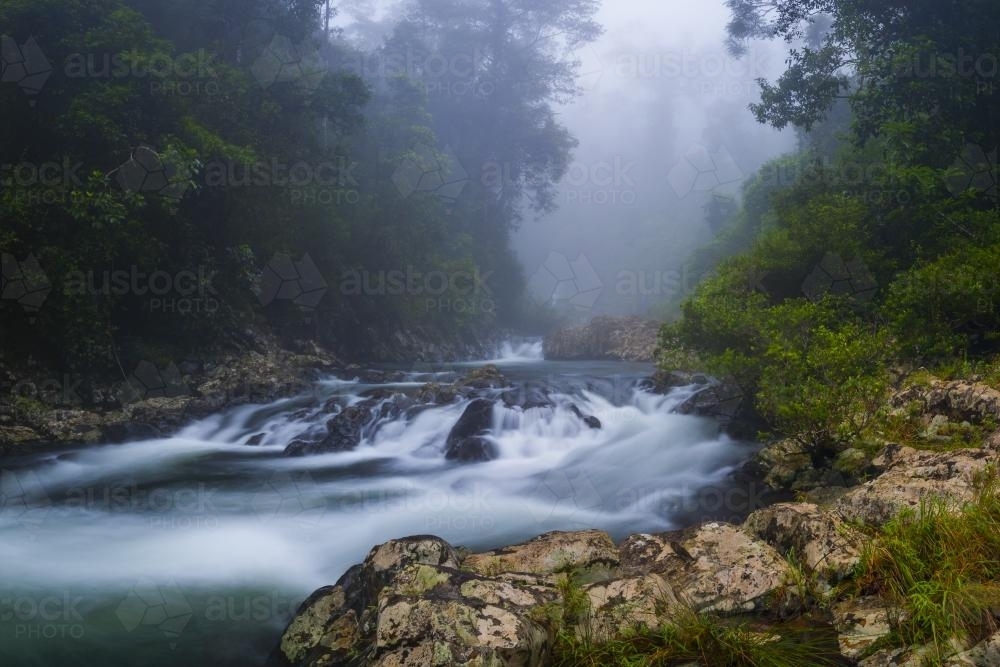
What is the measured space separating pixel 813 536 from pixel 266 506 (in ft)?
21.8

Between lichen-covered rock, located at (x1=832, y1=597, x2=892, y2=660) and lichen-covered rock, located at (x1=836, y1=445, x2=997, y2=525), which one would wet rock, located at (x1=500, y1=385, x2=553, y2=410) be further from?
lichen-covered rock, located at (x1=832, y1=597, x2=892, y2=660)

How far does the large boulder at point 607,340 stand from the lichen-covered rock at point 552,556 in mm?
19713

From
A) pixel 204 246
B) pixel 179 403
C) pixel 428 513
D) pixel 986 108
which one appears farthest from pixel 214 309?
pixel 986 108

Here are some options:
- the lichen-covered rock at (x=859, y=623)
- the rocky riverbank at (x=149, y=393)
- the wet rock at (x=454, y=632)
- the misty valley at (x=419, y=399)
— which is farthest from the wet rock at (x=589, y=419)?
the wet rock at (x=454, y=632)

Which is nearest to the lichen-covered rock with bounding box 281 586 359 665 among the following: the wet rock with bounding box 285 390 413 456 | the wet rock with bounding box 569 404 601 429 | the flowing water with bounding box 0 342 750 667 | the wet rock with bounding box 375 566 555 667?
the flowing water with bounding box 0 342 750 667

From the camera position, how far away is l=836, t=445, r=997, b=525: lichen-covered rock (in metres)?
4.86

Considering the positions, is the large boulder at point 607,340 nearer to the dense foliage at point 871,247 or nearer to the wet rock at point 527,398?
the dense foliage at point 871,247

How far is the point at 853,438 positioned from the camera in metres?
7.80

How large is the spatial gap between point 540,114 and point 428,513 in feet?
109

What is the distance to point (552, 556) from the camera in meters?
4.95

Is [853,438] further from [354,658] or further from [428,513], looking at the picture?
[354,658]

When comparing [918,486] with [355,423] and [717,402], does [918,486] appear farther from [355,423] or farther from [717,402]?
[355,423]

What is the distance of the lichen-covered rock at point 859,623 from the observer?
3.70 m

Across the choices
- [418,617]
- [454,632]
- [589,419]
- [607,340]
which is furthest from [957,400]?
[607,340]
